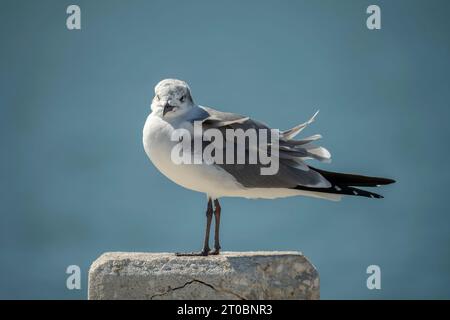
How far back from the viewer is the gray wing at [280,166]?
6.46 metres

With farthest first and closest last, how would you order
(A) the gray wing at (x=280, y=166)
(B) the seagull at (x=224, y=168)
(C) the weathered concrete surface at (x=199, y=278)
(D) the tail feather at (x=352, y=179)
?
(D) the tail feather at (x=352, y=179)
(A) the gray wing at (x=280, y=166)
(B) the seagull at (x=224, y=168)
(C) the weathered concrete surface at (x=199, y=278)

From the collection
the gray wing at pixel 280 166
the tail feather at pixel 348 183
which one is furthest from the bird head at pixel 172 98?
the tail feather at pixel 348 183

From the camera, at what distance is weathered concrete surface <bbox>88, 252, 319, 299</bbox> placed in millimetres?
6188

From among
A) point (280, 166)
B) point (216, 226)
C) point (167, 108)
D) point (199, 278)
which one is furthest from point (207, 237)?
point (167, 108)

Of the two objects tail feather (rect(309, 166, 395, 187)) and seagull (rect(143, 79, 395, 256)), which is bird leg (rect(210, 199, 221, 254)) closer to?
seagull (rect(143, 79, 395, 256))

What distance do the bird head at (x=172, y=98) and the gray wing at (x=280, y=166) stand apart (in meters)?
0.20

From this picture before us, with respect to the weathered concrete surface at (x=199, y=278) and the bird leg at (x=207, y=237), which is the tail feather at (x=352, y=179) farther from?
the bird leg at (x=207, y=237)

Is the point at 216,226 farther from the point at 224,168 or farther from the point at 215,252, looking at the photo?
the point at 224,168

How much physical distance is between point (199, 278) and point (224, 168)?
0.83 metres

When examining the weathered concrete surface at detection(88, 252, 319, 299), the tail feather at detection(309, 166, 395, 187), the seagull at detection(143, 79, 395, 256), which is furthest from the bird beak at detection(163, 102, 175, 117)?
the tail feather at detection(309, 166, 395, 187)

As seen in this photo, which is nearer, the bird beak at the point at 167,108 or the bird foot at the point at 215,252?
the bird beak at the point at 167,108

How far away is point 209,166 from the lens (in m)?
6.35

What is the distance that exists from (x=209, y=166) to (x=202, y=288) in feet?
2.90
